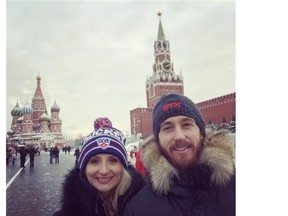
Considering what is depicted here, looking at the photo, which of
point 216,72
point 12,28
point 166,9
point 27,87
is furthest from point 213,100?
point 12,28

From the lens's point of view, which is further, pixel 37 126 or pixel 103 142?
pixel 37 126

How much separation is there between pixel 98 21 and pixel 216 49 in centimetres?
77

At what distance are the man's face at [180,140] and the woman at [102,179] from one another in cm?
19

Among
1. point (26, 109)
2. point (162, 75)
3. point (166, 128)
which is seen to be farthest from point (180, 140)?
point (26, 109)

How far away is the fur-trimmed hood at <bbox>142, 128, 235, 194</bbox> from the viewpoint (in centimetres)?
121

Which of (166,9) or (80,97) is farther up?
(166,9)

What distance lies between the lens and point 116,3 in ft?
6.01

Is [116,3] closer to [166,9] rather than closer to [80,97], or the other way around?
[166,9]

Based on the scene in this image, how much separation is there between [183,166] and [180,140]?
11 centimetres

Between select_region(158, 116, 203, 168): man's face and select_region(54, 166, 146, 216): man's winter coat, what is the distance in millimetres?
250

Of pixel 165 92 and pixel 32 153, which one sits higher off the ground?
pixel 165 92

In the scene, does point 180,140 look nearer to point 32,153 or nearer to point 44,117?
point 44,117

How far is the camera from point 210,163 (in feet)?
3.99
